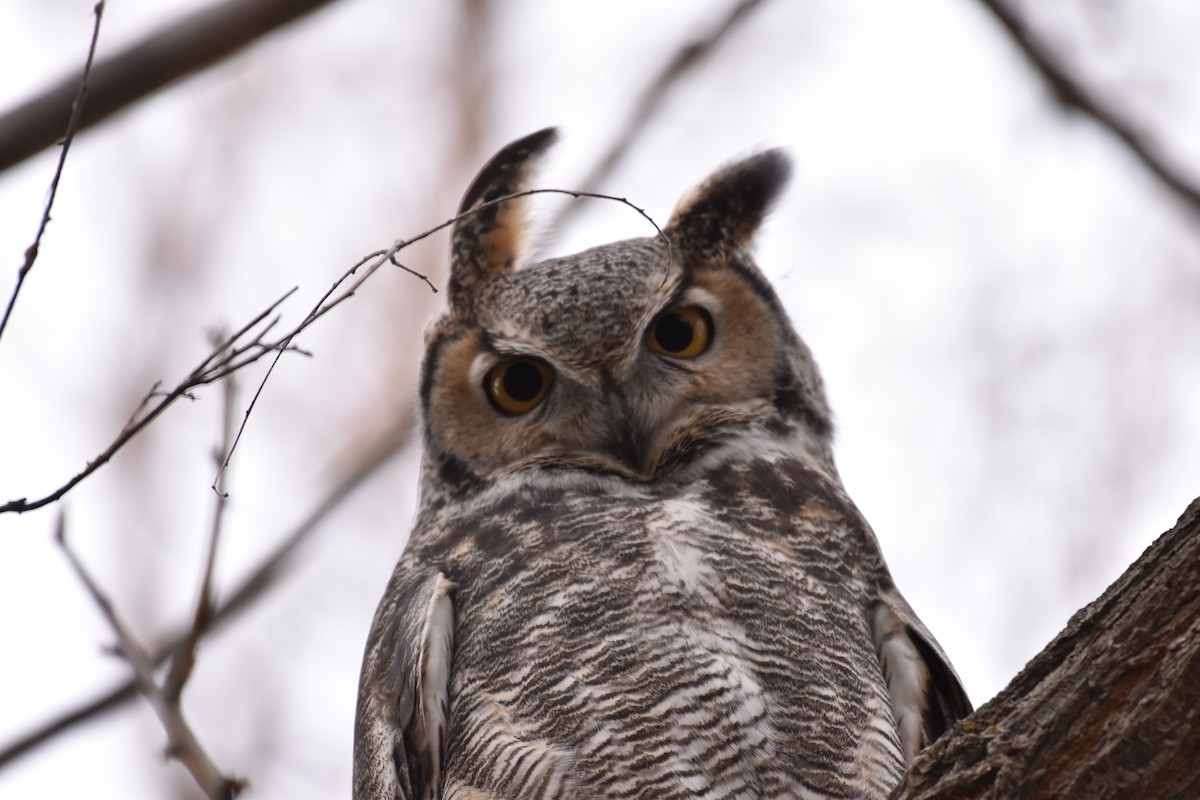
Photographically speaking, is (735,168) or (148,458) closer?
(735,168)

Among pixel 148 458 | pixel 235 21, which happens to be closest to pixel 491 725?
pixel 235 21

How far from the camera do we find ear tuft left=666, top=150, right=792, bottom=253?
10.00 feet

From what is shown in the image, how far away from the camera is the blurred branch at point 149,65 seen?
5.82 ft

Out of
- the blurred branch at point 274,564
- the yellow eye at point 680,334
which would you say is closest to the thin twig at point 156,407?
the blurred branch at point 274,564

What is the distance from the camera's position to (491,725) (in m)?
2.17

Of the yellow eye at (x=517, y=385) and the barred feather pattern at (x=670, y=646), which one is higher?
the yellow eye at (x=517, y=385)

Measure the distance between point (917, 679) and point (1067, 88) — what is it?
1473 mm

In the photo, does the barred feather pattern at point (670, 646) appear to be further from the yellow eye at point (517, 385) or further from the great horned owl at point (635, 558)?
the yellow eye at point (517, 385)

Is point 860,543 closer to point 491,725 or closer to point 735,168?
point 491,725

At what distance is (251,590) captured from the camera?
2.54m

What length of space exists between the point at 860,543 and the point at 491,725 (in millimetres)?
808

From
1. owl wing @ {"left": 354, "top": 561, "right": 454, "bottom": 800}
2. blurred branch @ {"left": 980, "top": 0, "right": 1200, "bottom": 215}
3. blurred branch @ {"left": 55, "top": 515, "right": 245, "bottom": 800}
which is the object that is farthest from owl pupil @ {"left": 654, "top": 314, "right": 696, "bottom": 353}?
blurred branch @ {"left": 55, "top": 515, "right": 245, "bottom": 800}

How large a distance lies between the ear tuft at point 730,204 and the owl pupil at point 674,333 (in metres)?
0.28

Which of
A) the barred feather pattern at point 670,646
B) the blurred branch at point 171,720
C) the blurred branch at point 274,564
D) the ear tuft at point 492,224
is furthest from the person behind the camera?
the ear tuft at point 492,224
